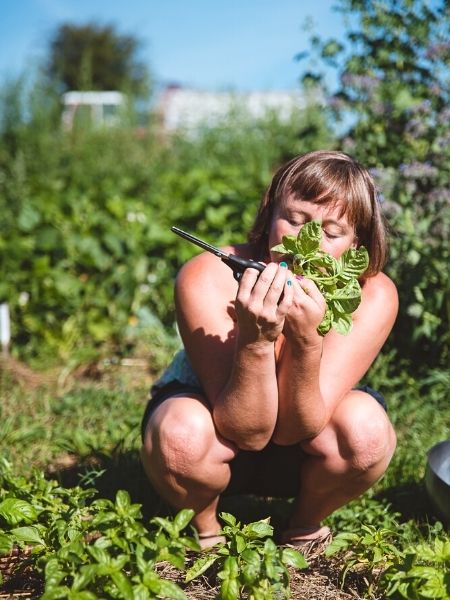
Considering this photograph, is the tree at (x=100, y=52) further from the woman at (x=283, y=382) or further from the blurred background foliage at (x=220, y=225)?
the woman at (x=283, y=382)

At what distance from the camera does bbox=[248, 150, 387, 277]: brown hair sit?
1.92 meters

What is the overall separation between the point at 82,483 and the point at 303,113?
6.86 meters

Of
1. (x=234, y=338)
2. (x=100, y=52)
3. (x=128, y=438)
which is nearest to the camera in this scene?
(x=234, y=338)

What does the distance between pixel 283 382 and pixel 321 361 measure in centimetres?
19

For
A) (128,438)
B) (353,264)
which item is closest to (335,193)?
(353,264)

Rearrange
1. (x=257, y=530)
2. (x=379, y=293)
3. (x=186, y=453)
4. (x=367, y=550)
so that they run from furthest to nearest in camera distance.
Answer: (x=379, y=293) < (x=186, y=453) < (x=367, y=550) < (x=257, y=530)

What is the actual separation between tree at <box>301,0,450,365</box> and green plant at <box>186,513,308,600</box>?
1.73 meters

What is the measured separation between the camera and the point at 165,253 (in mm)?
4234

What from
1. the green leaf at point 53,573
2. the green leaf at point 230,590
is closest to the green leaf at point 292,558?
the green leaf at point 230,590

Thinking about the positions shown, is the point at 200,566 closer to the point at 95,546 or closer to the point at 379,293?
the point at 95,546

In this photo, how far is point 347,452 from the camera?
1935mm

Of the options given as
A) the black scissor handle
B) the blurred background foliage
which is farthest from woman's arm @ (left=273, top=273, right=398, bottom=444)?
the blurred background foliage

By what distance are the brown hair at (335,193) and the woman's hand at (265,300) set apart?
1.11 feet

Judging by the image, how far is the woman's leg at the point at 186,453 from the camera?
1.87m
